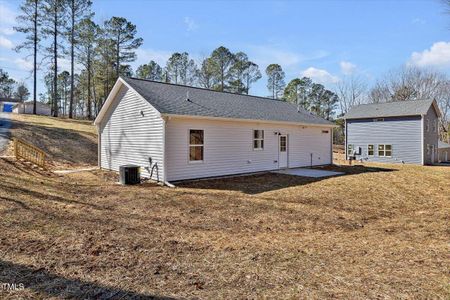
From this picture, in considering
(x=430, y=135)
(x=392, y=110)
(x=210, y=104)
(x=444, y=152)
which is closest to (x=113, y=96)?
(x=210, y=104)

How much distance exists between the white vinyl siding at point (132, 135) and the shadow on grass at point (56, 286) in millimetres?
7649

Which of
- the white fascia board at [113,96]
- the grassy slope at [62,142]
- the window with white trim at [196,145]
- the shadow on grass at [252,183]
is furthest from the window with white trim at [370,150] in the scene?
the grassy slope at [62,142]

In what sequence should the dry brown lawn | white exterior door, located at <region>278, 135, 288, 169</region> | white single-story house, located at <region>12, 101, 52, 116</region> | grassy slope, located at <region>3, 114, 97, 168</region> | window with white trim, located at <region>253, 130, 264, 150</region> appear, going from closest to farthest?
the dry brown lawn
window with white trim, located at <region>253, 130, 264, 150</region>
white exterior door, located at <region>278, 135, 288, 169</region>
grassy slope, located at <region>3, 114, 97, 168</region>
white single-story house, located at <region>12, 101, 52, 116</region>

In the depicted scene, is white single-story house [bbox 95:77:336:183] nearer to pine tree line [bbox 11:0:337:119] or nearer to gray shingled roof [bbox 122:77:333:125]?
gray shingled roof [bbox 122:77:333:125]

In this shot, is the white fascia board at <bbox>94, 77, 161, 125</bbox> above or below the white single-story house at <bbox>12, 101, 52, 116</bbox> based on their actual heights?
below

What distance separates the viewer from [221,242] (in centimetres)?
525

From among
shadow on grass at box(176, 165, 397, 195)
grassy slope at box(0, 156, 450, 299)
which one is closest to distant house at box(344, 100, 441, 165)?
shadow on grass at box(176, 165, 397, 195)

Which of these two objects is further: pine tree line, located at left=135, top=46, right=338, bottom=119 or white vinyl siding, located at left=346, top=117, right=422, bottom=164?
pine tree line, located at left=135, top=46, right=338, bottom=119

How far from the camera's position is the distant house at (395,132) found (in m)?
24.3

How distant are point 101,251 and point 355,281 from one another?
372 centimetres

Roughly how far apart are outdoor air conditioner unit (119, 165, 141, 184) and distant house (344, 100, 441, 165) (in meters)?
22.5

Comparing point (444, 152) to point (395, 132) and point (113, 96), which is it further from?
point (113, 96)

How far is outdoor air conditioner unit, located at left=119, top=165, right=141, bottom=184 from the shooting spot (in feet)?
37.2

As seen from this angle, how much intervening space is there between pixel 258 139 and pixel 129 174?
21.5 ft
